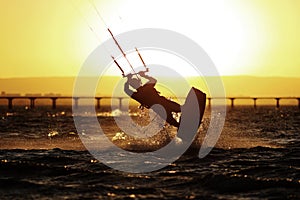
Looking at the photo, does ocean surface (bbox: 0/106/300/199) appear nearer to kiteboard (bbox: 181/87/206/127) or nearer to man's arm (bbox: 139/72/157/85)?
kiteboard (bbox: 181/87/206/127)

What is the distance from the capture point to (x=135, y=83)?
1223 inches

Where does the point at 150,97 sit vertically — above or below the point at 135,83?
below

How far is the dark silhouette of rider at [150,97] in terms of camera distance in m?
31.1

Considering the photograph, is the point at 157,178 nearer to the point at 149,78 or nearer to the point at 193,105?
the point at 149,78

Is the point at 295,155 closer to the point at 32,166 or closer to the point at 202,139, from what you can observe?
the point at 202,139

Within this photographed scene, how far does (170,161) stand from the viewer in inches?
987

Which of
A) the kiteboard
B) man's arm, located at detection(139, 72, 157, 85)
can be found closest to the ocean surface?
the kiteboard

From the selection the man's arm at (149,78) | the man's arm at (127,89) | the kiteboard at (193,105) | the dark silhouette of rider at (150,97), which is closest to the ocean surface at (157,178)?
the kiteboard at (193,105)

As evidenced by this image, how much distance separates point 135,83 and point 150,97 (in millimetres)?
1408

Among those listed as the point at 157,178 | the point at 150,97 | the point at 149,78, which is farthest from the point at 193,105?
the point at 157,178

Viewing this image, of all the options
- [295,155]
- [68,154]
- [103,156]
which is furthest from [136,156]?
[295,155]

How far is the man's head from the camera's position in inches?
1218

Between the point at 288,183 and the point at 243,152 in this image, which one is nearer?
the point at 288,183

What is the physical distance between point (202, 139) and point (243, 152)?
7132 mm
